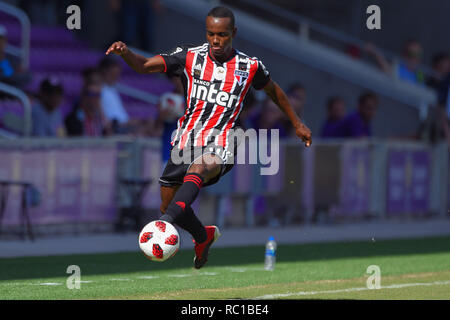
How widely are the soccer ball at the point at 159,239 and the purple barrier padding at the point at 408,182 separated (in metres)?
11.6

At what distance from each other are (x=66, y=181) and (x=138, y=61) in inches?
270

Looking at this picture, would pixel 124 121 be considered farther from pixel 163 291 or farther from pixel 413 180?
pixel 163 291

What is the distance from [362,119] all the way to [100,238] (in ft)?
19.4

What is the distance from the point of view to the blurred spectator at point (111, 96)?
17.7m

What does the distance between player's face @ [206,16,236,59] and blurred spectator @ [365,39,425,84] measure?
1506 cm

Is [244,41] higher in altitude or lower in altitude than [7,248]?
higher

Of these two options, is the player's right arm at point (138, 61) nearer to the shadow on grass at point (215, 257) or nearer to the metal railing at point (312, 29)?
the shadow on grass at point (215, 257)

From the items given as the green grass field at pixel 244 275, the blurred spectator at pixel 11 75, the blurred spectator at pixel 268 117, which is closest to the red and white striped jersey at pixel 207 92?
the green grass field at pixel 244 275

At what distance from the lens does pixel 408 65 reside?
25859mm

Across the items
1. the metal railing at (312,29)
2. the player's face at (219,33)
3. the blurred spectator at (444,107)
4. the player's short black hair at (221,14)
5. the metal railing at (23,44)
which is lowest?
the player's face at (219,33)

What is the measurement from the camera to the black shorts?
995 centimetres

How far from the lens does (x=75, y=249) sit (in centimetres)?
1478

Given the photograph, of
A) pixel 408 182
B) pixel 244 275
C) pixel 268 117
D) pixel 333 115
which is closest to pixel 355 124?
pixel 333 115

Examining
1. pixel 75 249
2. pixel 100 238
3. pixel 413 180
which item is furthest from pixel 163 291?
pixel 413 180
